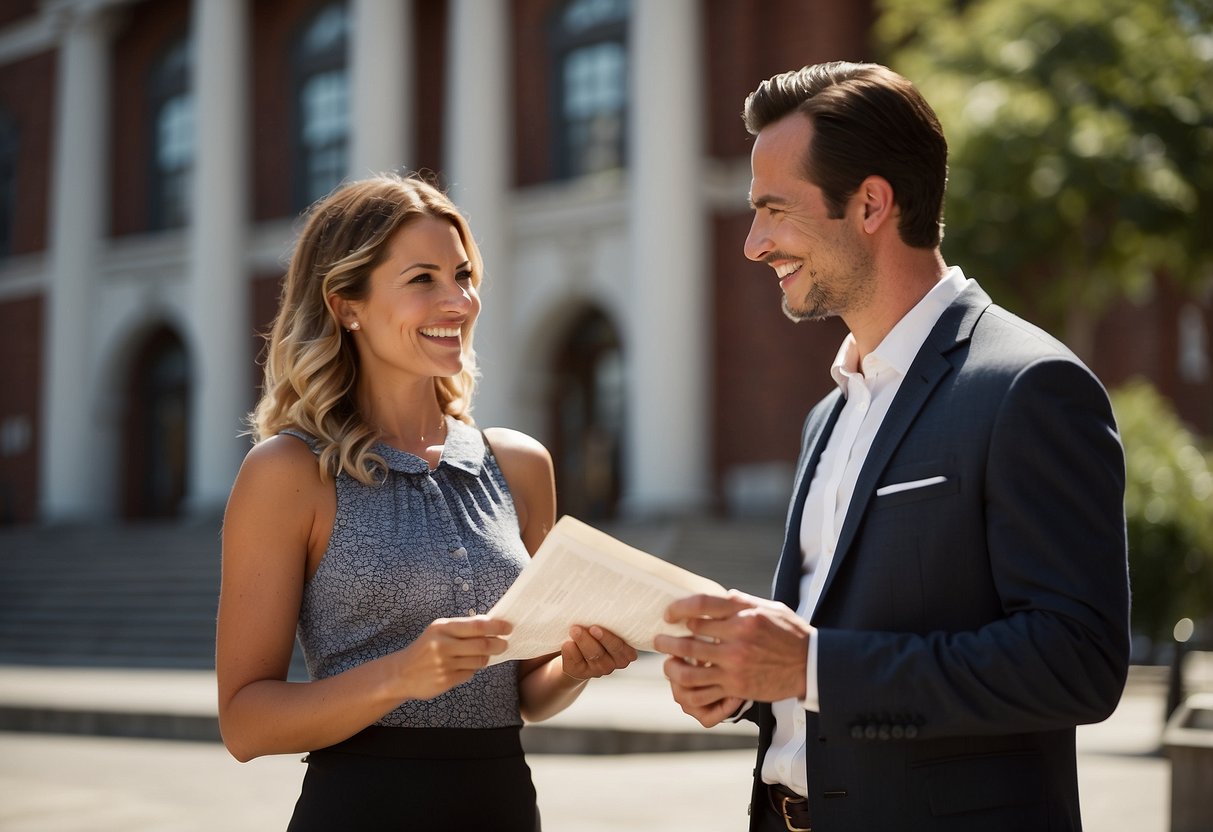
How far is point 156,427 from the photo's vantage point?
30.2 meters

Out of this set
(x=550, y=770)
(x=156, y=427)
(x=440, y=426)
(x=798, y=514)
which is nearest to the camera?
(x=798, y=514)

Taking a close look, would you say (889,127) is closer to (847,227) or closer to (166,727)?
(847,227)

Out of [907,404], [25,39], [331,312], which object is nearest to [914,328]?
[907,404]

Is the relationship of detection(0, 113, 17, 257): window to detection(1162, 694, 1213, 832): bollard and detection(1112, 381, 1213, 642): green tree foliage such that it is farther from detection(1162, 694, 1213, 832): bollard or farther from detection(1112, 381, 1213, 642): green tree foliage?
detection(1162, 694, 1213, 832): bollard

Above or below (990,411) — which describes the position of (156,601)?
→ below

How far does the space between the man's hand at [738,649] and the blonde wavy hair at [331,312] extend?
2.91 feet

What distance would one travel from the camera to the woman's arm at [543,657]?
8.96 ft

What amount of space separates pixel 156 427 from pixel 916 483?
96.8 feet

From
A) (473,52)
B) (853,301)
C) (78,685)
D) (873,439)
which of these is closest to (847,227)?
(853,301)

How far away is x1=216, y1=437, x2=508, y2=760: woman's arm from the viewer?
8.64ft

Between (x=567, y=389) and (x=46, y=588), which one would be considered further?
(x=567, y=389)

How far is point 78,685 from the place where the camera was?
1270 cm

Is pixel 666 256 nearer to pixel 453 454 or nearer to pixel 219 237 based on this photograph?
pixel 219 237

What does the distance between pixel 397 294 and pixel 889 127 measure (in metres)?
1.08
